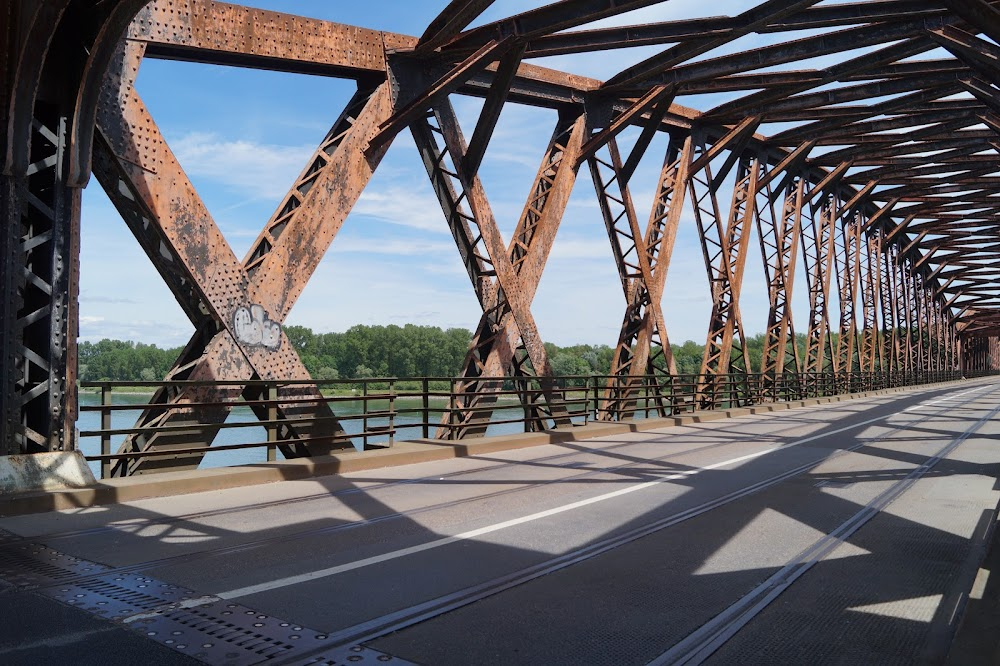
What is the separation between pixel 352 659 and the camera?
4160 mm

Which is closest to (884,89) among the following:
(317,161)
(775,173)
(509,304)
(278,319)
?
(775,173)

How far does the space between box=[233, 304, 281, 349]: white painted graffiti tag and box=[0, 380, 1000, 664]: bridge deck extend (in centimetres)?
221

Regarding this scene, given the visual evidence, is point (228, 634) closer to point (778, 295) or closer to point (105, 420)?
point (105, 420)

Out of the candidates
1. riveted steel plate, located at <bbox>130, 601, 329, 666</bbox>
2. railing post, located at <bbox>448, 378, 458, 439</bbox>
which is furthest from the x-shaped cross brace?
riveted steel plate, located at <bbox>130, 601, 329, 666</bbox>

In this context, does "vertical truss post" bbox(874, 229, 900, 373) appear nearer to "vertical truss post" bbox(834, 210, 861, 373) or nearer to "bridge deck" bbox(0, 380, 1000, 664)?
"vertical truss post" bbox(834, 210, 861, 373)

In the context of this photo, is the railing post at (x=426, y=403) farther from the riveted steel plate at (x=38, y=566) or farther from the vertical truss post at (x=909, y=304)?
the vertical truss post at (x=909, y=304)

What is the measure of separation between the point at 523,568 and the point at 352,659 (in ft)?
6.89

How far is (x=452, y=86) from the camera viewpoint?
547 inches

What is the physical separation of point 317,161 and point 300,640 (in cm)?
967

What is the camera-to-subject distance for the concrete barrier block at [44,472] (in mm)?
8008

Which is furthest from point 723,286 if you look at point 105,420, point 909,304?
point 909,304

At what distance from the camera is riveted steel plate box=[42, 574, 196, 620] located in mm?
4938

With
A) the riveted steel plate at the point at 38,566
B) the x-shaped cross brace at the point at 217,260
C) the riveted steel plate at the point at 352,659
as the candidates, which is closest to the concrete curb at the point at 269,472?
the x-shaped cross brace at the point at 217,260

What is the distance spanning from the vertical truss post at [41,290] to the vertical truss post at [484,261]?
7412 millimetres
